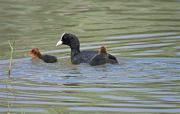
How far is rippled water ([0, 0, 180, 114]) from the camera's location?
446 inches

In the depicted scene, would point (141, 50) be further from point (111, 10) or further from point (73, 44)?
point (111, 10)

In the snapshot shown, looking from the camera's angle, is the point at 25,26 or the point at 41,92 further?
the point at 25,26

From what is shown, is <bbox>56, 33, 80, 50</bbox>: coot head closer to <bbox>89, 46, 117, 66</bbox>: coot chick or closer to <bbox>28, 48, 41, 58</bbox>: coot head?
<bbox>28, 48, 41, 58</bbox>: coot head

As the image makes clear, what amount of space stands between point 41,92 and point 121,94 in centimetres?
129

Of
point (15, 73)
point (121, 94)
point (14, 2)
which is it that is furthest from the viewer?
point (14, 2)

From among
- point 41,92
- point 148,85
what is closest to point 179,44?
point 148,85

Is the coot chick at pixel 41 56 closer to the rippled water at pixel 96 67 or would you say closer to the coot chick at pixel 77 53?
the rippled water at pixel 96 67

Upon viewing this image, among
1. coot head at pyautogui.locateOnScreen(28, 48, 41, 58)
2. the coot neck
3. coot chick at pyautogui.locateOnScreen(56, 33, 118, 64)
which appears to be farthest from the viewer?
the coot neck

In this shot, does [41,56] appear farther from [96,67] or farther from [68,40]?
[96,67]

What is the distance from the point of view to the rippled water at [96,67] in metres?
11.3

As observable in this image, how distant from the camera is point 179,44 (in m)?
16.4

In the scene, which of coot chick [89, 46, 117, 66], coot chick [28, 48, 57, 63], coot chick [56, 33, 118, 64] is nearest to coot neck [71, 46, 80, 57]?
coot chick [56, 33, 118, 64]

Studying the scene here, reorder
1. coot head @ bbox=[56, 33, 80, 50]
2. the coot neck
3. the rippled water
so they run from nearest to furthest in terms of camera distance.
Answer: the rippled water → the coot neck → coot head @ bbox=[56, 33, 80, 50]

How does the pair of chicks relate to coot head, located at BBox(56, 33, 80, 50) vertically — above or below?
below
